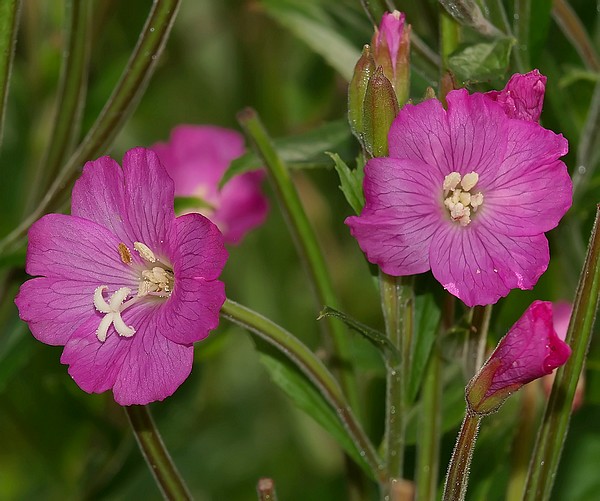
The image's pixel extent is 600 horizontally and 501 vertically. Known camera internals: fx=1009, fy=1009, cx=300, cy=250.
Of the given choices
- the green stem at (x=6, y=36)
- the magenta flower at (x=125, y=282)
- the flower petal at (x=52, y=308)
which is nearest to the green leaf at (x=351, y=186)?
the magenta flower at (x=125, y=282)

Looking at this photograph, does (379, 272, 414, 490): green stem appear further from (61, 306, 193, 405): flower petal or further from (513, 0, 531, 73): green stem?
(513, 0, 531, 73): green stem

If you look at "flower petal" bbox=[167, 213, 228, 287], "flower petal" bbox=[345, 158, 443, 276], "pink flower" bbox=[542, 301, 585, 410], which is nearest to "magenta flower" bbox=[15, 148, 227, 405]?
"flower petal" bbox=[167, 213, 228, 287]

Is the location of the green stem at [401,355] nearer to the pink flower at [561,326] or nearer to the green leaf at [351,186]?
the green leaf at [351,186]

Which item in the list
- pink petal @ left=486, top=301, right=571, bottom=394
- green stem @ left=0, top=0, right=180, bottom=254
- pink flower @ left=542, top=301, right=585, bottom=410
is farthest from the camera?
Answer: pink flower @ left=542, top=301, right=585, bottom=410

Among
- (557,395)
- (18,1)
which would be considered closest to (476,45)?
(557,395)

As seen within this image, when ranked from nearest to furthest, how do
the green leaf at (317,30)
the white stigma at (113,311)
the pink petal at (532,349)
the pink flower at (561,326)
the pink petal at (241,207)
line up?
the pink petal at (532,349) < the white stigma at (113,311) < the pink flower at (561,326) < the green leaf at (317,30) < the pink petal at (241,207)

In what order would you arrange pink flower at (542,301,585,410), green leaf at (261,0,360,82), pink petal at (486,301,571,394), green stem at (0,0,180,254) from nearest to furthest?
Answer: pink petal at (486,301,571,394), green stem at (0,0,180,254), pink flower at (542,301,585,410), green leaf at (261,0,360,82)
